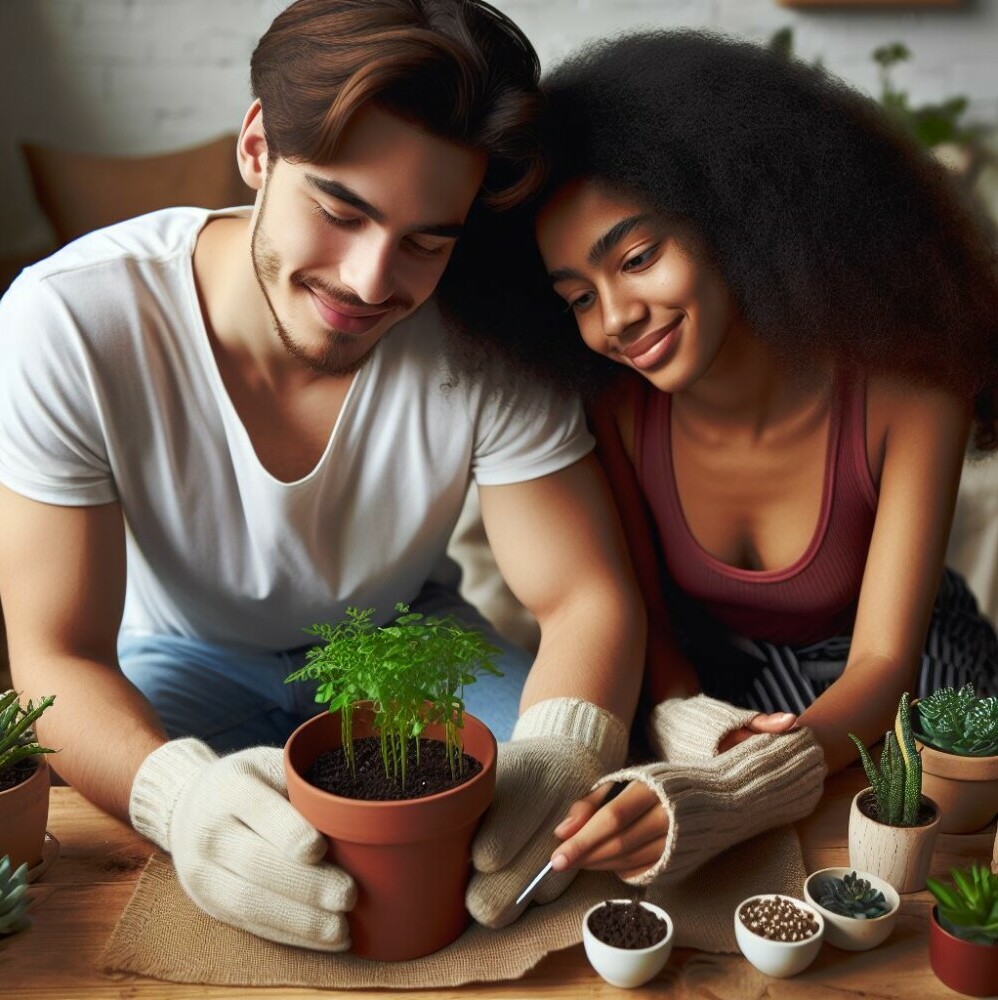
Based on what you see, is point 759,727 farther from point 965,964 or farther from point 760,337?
point 760,337

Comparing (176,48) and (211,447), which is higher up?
(211,447)

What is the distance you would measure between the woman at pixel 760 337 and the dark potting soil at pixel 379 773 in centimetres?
32

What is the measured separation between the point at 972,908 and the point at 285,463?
0.93 metres

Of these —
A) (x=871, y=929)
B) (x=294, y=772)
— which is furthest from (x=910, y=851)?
(x=294, y=772)

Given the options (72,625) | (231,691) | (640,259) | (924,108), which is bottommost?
(231,691)

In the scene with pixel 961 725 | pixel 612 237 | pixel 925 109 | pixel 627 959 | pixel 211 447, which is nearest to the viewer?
→ pixel 627 959

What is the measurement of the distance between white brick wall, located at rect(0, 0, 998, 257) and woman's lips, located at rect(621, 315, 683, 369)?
2459 mm

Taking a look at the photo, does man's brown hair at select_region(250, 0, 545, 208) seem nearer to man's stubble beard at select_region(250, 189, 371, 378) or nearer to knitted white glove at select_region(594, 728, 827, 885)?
man's stubble beard at select_region(250, 189, 371, 378)

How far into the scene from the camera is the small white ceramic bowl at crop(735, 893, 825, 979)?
92 centimetres

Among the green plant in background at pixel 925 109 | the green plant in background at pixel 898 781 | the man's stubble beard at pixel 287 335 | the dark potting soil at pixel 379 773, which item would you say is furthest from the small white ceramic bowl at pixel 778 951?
the green plant in background at pixel 925 109

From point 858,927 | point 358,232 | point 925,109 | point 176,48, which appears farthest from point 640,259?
point 925,109

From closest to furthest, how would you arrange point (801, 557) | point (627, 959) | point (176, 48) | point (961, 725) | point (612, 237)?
point (627, 959)
point (961, 725)
point (612, 237)
point (801, 557)
point (176, 48)

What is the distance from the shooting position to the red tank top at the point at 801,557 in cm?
153

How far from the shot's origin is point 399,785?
96cm
